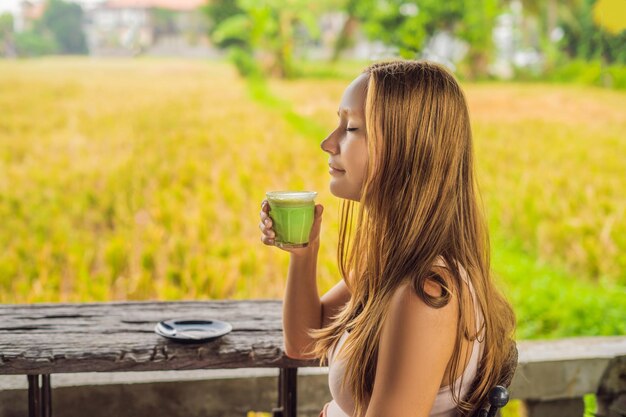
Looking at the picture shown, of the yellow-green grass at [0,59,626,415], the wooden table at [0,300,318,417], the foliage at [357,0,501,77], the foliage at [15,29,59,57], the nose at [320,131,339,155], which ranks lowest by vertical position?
the yellow-green grass at [0,59,626,415]

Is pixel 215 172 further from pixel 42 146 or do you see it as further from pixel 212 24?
pixel 212 24

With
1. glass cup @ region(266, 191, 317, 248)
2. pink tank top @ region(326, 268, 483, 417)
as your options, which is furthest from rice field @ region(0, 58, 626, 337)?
pink tank top @ region(326, 268, 483, 417)

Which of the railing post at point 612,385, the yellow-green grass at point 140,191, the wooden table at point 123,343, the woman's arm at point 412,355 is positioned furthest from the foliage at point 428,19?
the woman's arm at point 412,355

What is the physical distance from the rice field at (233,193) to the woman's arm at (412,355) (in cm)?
225

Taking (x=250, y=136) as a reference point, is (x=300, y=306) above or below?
above

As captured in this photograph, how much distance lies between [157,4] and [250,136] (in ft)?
9.64

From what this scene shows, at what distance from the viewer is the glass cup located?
4.13ft

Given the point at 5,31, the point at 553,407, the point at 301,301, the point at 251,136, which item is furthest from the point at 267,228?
the point at 5,31

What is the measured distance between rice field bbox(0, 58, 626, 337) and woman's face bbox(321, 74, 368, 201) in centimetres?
211

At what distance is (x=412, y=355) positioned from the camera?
95 cm

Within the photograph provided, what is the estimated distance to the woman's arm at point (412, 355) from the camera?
948 mm

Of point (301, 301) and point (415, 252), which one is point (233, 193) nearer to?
point (301, 301)

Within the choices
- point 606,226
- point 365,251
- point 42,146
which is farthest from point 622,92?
point 365,251

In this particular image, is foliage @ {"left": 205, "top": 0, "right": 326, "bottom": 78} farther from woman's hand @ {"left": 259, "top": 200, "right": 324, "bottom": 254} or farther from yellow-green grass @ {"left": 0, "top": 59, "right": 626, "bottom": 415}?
woman's hand @ {"left": 259, "top": 200, "right": 324, "bottom": 254}
